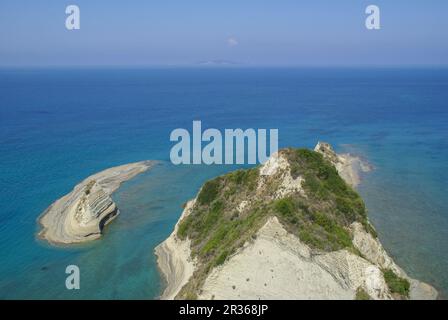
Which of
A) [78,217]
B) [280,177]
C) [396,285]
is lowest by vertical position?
[396,285]

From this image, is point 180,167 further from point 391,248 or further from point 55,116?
point 55,116

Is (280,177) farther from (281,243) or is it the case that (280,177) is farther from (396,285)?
(396,285)

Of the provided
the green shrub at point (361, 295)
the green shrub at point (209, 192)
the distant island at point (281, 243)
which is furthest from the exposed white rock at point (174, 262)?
the green shrub at point (361, 295)

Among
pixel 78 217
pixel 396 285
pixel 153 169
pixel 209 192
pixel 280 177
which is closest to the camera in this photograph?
pixel 396 285

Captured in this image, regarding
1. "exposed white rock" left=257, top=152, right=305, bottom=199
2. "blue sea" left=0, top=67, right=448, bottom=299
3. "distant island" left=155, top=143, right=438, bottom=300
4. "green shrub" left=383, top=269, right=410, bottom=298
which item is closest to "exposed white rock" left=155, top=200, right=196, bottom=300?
"distant island" left=155, top=143, right=438, bottom=300

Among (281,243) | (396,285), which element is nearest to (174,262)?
(281,243)

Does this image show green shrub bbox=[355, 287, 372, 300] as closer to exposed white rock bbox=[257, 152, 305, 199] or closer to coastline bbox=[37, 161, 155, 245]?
exposed white rock bbox=[257, 152, 305, 199]

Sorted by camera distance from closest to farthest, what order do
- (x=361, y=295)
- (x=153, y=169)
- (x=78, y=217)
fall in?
(x=361, y=295) < (x=78, y=217) < (x=153, y=169)
